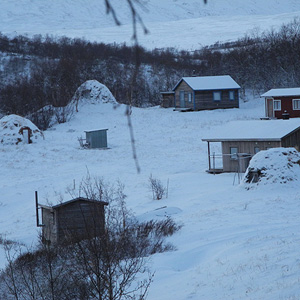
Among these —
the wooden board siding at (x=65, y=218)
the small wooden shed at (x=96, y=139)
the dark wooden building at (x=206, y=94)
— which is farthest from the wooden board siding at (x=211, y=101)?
the wooden board siding at (x=65, y=218)

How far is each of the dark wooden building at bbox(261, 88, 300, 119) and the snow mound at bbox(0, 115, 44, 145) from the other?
19.3 metres

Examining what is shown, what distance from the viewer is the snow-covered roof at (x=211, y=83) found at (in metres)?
53.5

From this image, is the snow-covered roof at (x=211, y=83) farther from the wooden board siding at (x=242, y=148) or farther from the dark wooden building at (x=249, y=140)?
the wooden board siding at (x=242, y=148)

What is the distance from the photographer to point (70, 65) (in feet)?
206

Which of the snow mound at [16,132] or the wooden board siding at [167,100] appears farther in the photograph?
the wooden board siding at [167,100]

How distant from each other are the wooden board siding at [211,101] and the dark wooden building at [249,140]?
2428 centimetres

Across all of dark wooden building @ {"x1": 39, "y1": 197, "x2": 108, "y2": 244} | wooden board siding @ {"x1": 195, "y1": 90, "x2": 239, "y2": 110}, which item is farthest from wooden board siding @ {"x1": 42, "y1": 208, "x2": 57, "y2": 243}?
wooden board siding @ {"x1": 195, "y1": 90, "x2": 239, "y2": 110}

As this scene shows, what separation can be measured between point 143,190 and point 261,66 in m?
43.1

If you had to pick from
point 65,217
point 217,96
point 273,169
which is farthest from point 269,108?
point 65,217

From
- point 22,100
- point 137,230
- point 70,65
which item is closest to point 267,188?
point 137,230

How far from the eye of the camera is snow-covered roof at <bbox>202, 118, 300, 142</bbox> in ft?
89.5

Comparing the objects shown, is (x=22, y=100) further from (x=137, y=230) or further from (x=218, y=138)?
(x=137, y=230)

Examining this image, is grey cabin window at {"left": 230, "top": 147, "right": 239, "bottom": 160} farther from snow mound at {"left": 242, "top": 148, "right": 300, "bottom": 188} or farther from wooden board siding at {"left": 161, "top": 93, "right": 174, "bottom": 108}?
wooden board siding at {"left": 161, "top": 93, "right": 174, "bottom": 108}

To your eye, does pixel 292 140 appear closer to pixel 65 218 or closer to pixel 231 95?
pixel 65 218
